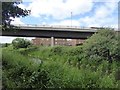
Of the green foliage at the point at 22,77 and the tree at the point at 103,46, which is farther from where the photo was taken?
the tree at the point at 103,46

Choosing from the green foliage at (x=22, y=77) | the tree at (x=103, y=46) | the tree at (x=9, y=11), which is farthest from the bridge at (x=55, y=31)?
the tree at (x=9, y=11)

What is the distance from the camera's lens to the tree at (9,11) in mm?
9789

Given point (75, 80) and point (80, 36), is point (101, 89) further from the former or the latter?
point (80, 36)

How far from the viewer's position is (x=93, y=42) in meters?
24.5

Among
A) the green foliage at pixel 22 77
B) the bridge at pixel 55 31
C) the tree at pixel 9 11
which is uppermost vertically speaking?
the tree at pixel 9 11

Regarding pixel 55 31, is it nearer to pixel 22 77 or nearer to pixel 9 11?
pixel 22 77

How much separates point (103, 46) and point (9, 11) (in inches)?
561

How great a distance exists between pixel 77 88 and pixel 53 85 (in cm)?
113

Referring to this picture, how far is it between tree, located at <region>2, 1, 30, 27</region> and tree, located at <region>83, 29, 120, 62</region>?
1225cm

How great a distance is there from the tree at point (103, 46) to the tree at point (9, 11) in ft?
40.2

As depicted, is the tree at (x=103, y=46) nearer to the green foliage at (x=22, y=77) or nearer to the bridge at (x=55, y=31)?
the green foliage at (x=22, y=77)

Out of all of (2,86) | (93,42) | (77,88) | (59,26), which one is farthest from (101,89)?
(59,26)

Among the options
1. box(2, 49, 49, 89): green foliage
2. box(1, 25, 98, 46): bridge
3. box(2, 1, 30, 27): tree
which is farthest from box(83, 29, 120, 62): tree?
box(1, 25, 98, 46): bridge

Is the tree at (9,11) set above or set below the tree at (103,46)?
above
